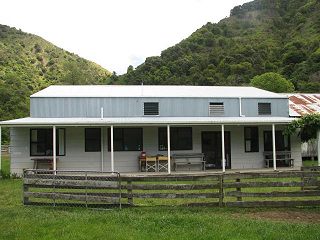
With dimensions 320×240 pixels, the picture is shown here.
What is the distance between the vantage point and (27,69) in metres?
69.4

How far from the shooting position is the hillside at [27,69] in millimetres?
54812

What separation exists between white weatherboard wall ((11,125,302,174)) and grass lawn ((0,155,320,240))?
10776 mm

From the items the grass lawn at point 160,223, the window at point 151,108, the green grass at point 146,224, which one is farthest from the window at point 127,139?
the green grass at point 146,224

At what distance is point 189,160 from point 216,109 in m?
3.66

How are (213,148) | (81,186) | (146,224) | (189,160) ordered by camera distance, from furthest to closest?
(213,148), (189,160), (81,186), (146,224)

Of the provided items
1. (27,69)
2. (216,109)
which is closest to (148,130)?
(216,109)

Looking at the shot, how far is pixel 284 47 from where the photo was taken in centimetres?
6266

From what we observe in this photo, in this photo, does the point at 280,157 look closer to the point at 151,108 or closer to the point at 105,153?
the point at 151,108

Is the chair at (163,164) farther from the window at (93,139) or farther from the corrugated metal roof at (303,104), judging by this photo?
the corrugated metal roof at (303,104)

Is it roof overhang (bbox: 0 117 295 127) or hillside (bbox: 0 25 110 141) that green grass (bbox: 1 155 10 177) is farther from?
hillside (bbox: 0 25 110 141)

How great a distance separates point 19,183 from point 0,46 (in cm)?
5732

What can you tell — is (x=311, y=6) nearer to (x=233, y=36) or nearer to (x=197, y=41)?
(x=233, y=36)

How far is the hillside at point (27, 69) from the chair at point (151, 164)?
30827 millimetres

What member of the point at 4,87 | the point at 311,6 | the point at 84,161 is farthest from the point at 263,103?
the point at 311,6
